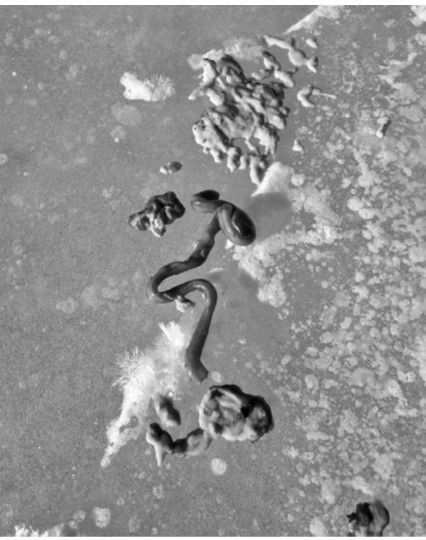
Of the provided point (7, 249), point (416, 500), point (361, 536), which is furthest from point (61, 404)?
point (416, 500)

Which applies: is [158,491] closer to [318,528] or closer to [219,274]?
[318,528]

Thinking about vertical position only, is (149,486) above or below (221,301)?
below

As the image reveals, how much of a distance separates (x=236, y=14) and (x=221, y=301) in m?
1.28

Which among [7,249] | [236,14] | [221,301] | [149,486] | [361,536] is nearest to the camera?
[361,536]

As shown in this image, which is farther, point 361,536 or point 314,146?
point 314,146

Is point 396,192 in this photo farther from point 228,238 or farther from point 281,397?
point 281,397

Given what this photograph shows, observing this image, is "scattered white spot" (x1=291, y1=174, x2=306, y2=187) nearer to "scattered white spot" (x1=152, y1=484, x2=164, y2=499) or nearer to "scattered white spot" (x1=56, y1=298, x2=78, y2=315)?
"scattered white spot" (x1=56, y1=298, x2=78, y2=315)

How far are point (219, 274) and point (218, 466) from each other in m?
0.68

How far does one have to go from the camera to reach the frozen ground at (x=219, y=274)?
6.37 feet

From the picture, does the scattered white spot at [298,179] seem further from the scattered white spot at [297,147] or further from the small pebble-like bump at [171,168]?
the small pebble-like bump at [171,168]

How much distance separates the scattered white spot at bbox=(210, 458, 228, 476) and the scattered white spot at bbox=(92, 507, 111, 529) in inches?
15.0

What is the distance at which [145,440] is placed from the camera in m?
2.01

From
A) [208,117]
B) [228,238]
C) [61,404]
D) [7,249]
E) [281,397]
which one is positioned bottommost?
[61,404]

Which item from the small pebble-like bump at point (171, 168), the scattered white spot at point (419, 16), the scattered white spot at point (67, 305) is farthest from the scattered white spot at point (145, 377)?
the scattered white spot at point (419, 16)
